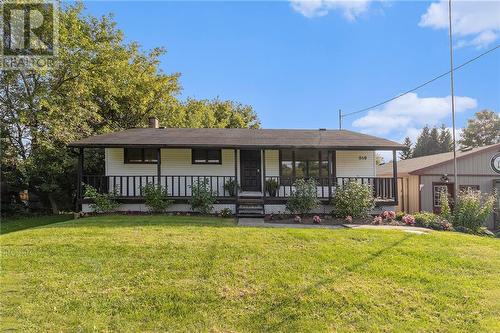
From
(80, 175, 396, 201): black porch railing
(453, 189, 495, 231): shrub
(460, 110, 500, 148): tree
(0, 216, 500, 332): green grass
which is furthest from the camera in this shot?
→ (460, 110, 500, 148): tree

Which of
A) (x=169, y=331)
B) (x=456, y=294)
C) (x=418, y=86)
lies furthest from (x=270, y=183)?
(x=418, y=86)

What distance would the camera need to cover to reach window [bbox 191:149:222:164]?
594 inches

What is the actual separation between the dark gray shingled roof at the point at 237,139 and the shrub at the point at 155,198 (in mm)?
1742

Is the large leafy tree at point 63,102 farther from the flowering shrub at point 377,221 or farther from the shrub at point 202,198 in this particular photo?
the flowering shrub at point 377,221

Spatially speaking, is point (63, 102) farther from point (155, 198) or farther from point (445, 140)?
point (445, 140)

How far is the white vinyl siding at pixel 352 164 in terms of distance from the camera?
15.3 meters

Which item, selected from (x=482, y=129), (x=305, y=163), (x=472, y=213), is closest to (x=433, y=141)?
(x=482, y=129)

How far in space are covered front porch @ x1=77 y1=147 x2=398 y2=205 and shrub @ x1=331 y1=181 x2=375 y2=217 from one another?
97 cm

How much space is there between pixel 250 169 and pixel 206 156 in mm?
2034

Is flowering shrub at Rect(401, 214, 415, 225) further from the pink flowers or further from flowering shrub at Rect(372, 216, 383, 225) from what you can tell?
flowering shrub at Rect(372, 216, 383, 225)

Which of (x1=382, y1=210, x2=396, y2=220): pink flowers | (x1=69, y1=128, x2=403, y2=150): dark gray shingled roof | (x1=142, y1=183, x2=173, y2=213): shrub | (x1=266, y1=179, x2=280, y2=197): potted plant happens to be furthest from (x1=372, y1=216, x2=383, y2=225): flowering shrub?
(x1=142, y1=183, x2=173, y2=213): shrub

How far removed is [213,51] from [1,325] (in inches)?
564

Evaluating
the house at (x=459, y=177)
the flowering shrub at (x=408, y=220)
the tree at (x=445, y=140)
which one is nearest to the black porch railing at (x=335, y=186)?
the flowering shrub at (x=408, y=220)

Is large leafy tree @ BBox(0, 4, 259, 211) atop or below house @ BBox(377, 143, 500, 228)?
atop
